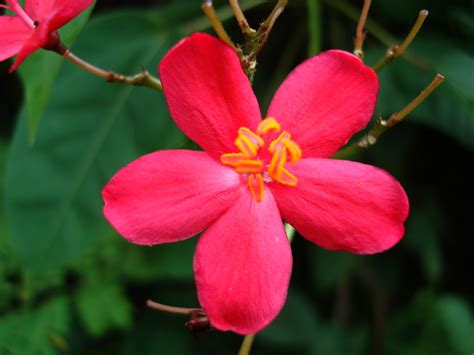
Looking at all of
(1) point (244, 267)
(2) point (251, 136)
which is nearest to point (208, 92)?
(2) point (251, 136)

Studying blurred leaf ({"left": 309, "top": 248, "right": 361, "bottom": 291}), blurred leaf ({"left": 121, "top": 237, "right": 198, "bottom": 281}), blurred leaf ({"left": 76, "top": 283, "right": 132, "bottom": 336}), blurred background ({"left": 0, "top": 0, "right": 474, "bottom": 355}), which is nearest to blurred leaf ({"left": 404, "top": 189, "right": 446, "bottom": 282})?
blurred background ({"left": 0, "top": 0, "right": 474, "bottom": 355})

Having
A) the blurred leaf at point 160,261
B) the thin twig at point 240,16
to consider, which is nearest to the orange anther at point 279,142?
the thin twig at point 240,16

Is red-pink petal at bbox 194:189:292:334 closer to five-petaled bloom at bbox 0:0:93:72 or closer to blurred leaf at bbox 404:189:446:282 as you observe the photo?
five-petaled bloom at bbox 0:0:93:72

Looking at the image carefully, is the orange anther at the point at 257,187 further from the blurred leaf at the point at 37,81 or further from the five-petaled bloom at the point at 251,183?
the blurred leaf at the point at 37,81

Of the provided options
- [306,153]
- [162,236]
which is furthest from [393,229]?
[162,236]

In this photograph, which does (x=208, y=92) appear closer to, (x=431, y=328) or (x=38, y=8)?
(x=38, y=8)

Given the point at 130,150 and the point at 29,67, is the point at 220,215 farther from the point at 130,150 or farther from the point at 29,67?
the point at 130,150
